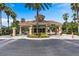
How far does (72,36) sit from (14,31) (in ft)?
21.6

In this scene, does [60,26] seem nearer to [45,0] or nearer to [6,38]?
[6,38]

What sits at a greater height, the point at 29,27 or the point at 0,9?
the point at 0,9

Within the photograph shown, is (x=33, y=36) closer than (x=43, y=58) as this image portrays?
No

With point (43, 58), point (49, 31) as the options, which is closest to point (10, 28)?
point (49, 31)

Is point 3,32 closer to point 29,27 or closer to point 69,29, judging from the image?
point 29,27

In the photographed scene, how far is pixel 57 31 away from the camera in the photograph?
23.8 m

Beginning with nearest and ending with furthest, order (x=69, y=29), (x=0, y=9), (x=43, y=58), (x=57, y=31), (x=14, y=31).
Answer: (x=43, y=58) < (x=57, y=31) < (x=14, y=31) < (x=69, y=29) < (x=0, y=9)

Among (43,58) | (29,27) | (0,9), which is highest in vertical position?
(0,9)

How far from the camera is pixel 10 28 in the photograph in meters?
26.0

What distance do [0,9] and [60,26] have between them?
12.4 m

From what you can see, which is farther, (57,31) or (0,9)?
(0,9)

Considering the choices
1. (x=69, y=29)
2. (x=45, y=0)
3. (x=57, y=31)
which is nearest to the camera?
(x=45, y=0)

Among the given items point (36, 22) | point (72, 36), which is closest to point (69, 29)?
point (72, 36)

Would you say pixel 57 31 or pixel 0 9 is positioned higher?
pixel 0 9
